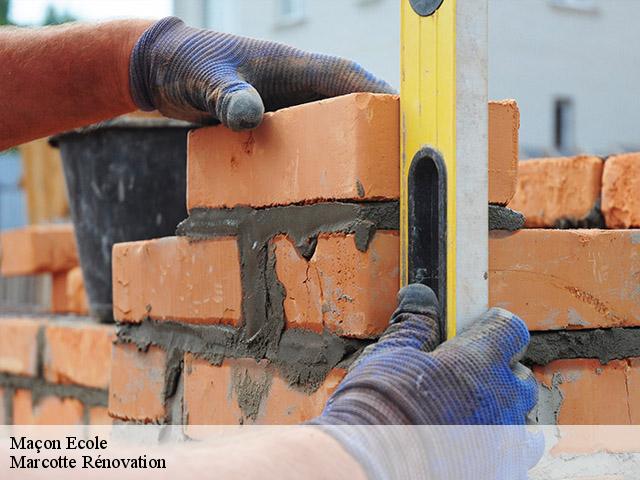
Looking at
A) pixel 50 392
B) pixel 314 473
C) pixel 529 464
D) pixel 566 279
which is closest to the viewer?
pixel 314 473

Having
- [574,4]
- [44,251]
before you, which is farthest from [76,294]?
[574,4]

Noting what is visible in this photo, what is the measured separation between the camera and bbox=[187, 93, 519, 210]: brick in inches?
66.6

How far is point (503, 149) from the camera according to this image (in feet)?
5.80

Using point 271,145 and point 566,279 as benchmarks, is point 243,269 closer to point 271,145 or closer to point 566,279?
point 271,145

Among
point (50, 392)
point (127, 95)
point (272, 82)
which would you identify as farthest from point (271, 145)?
point (50, 392)

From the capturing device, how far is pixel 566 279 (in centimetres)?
184

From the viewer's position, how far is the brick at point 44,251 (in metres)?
5.28

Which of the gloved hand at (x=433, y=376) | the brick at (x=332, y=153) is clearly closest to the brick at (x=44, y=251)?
the brick at (x=332, y=153)

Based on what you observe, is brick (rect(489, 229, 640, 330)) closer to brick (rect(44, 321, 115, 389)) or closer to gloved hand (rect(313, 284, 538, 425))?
gloved hand (rect(313, 284, 538, 425))

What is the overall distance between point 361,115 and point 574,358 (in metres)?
0.64

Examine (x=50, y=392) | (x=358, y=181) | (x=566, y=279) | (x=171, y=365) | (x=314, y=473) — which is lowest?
(x=50, y=392)

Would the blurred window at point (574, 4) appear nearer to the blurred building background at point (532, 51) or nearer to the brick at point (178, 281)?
the blurred building background at point (532, 51)

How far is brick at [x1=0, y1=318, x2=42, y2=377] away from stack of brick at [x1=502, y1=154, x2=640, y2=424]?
2623 mm

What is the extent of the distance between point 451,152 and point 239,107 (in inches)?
19.4
